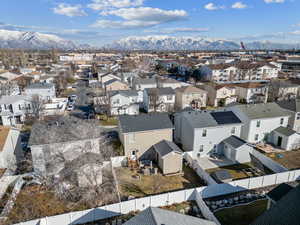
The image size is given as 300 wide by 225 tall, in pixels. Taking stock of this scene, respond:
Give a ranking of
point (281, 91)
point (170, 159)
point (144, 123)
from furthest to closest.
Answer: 1. point (281, 91)
2. point (144, 123)
3. point (170, 159)

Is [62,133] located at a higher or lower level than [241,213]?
higher

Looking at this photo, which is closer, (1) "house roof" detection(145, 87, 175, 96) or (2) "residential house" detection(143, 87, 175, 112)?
(2) "residential house" detection(143, 87, 175, 112)

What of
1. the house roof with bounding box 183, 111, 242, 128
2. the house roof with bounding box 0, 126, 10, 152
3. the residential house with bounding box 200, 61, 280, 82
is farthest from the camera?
the residential house with bounding box 200, 61, 280, 82

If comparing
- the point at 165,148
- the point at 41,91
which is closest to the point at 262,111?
the point at 165,148

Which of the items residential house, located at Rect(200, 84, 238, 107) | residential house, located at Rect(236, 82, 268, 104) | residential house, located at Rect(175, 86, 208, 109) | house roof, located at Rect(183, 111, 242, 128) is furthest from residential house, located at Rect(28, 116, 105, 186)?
residential house, located at Rect(236, 82, 268, 104)

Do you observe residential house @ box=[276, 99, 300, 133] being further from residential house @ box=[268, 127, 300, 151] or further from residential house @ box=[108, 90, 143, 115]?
residential house @ box=[108, 90, 143, 115]

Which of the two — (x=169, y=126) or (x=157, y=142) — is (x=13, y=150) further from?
(x=169, y=126)

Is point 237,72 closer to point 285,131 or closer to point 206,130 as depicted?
point 285,131
